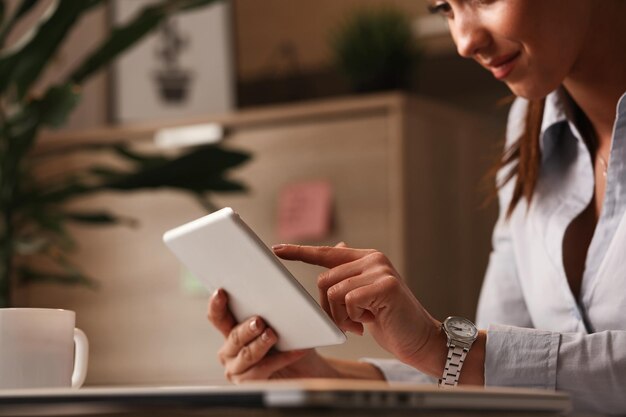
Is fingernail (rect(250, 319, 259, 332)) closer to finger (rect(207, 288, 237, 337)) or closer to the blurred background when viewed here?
finger (rect(207, 288, 237, 337))

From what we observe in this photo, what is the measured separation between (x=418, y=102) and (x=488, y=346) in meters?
1.51

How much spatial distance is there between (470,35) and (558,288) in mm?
318

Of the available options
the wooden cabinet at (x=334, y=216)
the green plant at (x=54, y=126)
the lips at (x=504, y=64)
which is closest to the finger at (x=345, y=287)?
the lips at (x=504, y=64)

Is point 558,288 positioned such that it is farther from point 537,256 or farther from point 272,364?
point 272,364

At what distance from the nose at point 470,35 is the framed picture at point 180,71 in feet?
5.59

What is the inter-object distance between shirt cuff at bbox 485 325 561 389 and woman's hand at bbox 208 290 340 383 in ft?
0.69

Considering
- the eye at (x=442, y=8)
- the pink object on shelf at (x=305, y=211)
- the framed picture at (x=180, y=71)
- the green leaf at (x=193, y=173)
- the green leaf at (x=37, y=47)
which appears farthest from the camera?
the framed picture at (x=180, y=71)

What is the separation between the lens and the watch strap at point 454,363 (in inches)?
39.7

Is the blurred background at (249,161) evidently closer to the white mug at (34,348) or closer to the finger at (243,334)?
the finger at (243,334)

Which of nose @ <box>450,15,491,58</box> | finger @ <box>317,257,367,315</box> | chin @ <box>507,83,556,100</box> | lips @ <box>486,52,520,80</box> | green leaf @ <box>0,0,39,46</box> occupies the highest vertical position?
green leaf @ <box>0,0,39,46</box>

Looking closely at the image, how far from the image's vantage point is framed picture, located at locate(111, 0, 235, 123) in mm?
2861

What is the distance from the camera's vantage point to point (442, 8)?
3.97 ft

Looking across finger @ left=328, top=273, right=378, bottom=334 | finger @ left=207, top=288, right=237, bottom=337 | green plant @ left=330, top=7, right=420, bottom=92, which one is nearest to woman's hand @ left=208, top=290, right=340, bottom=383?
finger @ left=207, top=288, right=237, bottom=337

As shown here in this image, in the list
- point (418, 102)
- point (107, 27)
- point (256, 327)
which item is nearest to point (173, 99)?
point (107, 27)
